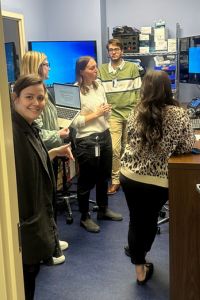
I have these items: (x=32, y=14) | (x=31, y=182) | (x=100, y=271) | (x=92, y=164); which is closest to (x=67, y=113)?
(x=92, y=164)

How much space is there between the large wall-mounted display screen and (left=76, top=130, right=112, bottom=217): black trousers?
67.7 inches

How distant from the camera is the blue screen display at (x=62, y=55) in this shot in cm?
450

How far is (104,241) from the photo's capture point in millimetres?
3158

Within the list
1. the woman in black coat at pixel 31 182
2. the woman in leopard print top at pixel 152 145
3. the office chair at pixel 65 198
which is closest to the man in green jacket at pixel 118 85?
the office chair at pixel 65 198

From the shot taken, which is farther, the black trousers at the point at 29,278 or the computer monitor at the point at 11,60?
the computer monitor at the point at 11,60

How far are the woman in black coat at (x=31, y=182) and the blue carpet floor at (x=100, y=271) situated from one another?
0.81 metres

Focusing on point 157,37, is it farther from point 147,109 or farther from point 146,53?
point 147,109

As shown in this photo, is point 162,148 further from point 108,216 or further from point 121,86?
point 121,86

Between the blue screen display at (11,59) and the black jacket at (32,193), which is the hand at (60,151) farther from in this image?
the blue screen display at (11,59)

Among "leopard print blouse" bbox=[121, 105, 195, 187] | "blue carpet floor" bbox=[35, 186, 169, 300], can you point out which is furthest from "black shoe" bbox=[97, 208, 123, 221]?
"leopard print blouse" bbox=[121, 105, 195, 187]

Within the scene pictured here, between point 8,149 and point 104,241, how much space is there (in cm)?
233

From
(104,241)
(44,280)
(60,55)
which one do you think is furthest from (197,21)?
(44,280)

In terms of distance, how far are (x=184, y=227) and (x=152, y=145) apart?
48 centimetres

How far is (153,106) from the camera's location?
7.11 ft
